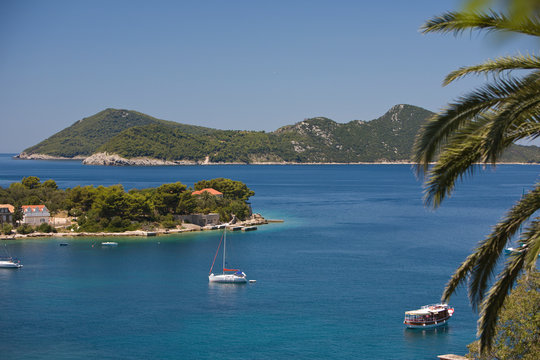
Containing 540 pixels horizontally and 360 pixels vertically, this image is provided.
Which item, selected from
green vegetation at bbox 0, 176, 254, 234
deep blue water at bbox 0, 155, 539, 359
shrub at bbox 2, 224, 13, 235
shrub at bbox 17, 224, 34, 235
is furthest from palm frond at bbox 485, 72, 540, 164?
shrub at bbox 2, 224, 13, 235

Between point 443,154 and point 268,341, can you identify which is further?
point 268,341

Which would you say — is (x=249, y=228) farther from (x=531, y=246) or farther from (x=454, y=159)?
(x=531, y=246)

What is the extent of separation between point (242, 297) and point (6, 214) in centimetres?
4007

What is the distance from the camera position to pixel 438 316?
3509 cm

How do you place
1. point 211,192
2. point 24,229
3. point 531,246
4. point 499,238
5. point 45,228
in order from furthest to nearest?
point 211,192
point 45,228
point 24,229
point 499,238
point 531,246

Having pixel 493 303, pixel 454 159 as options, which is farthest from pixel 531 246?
pixel 454 159

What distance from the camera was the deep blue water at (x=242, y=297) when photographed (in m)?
31.8

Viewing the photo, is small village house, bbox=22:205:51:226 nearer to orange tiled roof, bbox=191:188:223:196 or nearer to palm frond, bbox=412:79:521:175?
orange tiled roof, bbox=191:188:223:196

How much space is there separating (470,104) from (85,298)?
3830cm

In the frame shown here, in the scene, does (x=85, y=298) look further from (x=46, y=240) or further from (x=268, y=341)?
(x=46, y=240)

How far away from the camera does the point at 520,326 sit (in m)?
17.3

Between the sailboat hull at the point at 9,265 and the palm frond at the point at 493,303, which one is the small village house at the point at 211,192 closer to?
the sailboat hull at the point at 9,265

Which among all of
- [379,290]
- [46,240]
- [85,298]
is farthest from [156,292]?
[46,240]

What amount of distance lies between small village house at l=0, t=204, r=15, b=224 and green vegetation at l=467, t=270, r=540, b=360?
6296 centimetres
